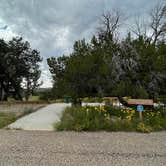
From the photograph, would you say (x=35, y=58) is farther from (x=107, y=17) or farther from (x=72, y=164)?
(x=72, y=164)

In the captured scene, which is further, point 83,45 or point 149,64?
point 83,45

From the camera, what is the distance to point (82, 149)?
16.5 feet

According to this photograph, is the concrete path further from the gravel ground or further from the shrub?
the shrub

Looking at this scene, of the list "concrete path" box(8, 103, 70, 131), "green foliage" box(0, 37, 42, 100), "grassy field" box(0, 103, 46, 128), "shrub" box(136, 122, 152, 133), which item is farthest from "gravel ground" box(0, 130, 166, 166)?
"green foliage" box(0, 37, 42, 100)

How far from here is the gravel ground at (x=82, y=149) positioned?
419 centimetres

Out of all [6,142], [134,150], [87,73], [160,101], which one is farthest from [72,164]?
[160,101]

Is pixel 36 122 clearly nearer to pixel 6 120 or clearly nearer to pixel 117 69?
pixel 6 120

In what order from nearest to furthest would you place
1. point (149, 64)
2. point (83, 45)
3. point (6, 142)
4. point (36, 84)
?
point (6, 142), point (149, 64), point (83, 45), point (36, 84)

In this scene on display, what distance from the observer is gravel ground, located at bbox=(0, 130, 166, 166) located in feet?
13.8

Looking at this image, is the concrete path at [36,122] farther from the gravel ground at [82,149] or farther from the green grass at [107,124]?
the gravel ground at [82,149]

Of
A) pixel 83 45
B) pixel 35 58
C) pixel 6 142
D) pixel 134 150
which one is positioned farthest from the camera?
pixel 35 58

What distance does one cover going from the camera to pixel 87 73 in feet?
35.1

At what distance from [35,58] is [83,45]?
17562 mm

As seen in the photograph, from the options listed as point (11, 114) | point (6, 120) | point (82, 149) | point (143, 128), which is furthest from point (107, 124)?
point (11, 114)
